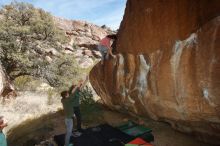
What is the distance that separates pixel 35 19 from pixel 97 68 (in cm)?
835

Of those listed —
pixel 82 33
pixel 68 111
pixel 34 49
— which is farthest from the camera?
pixel 82 33

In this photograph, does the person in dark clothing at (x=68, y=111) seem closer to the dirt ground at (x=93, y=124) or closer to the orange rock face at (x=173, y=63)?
the dirt ground at (x=93, y=124)

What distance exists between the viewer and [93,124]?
35.2 ft

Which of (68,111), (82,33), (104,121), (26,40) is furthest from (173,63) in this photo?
(82,33)

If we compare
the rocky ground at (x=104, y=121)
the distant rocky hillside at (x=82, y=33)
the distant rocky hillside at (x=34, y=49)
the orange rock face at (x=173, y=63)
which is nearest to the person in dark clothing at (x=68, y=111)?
the rocky ground at (x=104, y=121)

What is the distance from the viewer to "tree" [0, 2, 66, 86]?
1576cm

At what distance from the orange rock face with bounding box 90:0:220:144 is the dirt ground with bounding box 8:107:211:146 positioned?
0.37 metres

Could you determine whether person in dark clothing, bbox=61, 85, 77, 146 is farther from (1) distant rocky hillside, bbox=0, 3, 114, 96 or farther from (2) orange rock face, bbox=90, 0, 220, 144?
(1) distant rocky hillside, bbox=0, 3, 114, 96

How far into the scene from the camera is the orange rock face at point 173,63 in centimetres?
576

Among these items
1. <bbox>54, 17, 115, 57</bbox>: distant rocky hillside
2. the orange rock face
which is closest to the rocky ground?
the orange rock face

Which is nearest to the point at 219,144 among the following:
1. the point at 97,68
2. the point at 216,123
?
the point at 216,123

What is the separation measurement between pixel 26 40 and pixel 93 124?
327 inches

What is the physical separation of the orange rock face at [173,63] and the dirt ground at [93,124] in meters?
0.37

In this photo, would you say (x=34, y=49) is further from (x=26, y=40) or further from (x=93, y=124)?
(x=93, y=124)
